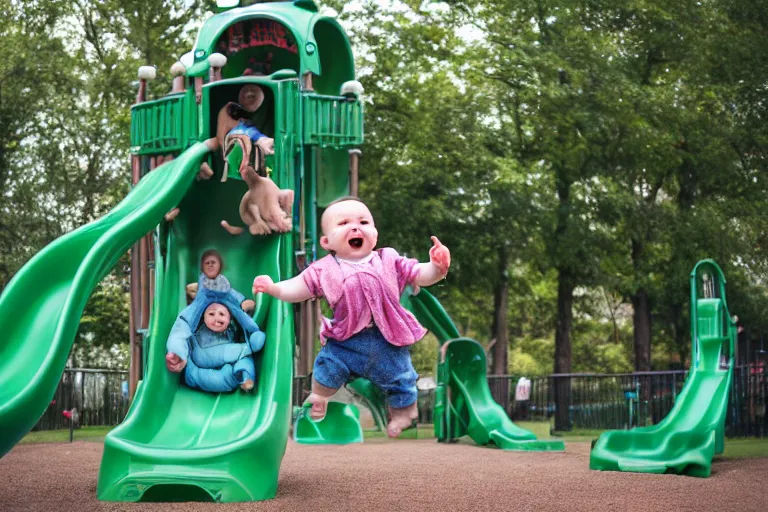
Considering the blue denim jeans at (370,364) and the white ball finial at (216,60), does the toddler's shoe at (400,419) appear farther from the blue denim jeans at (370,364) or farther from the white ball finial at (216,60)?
the white ball finial at (216,60)

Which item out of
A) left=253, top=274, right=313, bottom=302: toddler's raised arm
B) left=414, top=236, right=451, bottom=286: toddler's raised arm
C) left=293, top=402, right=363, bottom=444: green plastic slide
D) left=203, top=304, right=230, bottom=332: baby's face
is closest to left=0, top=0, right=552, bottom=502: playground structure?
left=203, top=304, right=230, bottom=332: baby's face

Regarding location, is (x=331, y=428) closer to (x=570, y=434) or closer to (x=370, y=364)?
(x=570, y=434)

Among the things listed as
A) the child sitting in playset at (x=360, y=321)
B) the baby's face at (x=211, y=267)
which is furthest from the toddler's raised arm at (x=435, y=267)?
the baby's face at (x=211, y=267)

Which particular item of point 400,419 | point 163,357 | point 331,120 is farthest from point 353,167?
point 400,419

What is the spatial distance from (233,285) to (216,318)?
904 mm

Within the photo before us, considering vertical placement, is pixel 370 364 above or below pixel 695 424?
above

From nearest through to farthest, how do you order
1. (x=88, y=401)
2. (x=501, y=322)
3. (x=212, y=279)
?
(x=212, y=279) → (x=88, y=401) → (x=501, y=322)

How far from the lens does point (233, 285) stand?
952cm

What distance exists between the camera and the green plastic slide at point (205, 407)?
718 cm

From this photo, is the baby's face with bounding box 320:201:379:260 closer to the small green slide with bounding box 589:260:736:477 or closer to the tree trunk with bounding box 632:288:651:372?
the small green slide with bounding box 589:260:736:477

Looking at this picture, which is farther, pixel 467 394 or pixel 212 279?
pixel 467 394

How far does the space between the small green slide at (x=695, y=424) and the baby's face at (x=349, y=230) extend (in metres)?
4.94

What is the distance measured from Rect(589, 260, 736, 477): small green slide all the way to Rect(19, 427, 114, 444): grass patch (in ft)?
26.4

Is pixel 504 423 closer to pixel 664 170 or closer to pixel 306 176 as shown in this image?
pixel 306 176
